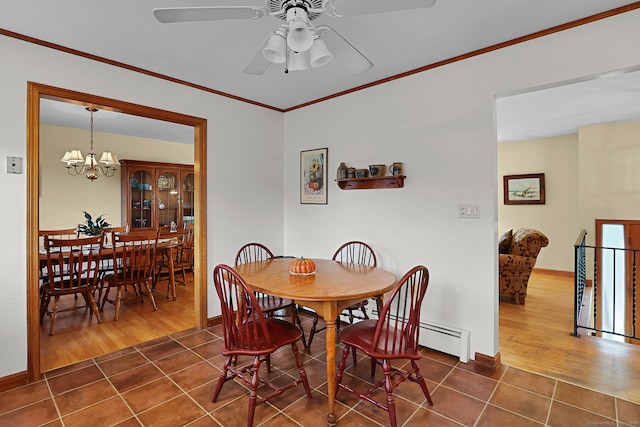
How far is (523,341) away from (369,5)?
119 inches

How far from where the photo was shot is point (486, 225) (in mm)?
2516

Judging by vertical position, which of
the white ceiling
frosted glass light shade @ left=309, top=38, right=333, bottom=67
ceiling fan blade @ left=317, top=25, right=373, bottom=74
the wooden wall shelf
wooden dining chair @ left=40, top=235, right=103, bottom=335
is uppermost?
the white ceiling

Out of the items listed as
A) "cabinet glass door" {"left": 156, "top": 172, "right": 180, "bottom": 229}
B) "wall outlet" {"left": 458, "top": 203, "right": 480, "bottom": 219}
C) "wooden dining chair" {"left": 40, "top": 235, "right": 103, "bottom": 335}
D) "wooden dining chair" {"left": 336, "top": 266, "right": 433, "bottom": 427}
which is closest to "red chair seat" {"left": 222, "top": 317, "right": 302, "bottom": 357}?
"wooden dining chair" {"left": 336, "top": 266, "right": 433, "bottom": 427}

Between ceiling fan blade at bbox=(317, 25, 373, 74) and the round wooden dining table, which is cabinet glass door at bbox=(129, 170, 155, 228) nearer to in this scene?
the round wooden dining table

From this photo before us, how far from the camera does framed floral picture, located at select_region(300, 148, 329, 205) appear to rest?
3699mm

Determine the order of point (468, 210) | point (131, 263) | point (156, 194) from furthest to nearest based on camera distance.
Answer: point (156, 194)
point (131, 263)
point (468, 210)

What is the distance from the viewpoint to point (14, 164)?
2268 millimetres

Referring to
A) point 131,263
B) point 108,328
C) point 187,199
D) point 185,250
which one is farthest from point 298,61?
point 187,199

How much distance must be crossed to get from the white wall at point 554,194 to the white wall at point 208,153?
13.5ft

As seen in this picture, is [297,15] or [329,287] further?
[329,287]

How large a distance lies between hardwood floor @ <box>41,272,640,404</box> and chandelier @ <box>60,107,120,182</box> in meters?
2.02

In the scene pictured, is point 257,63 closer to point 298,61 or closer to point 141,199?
point 298,61

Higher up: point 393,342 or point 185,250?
point 185,250

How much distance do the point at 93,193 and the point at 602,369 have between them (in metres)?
6.66
